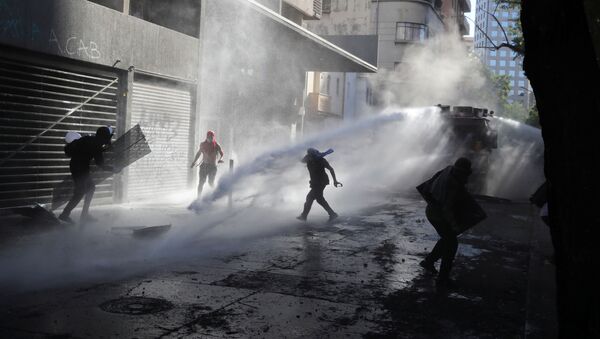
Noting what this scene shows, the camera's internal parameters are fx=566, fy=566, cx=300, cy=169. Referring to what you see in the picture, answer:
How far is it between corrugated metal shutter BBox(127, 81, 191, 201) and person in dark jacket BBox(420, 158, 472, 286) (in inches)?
322

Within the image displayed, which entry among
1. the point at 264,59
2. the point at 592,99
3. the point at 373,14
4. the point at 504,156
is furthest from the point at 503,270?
the point at 373,14

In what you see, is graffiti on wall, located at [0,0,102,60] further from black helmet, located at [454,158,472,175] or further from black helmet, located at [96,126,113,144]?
black helmet, located at [454,158,472,175]

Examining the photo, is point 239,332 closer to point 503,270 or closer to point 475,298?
point 475,298

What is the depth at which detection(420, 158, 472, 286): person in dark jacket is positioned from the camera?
6324mm

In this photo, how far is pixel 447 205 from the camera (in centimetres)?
634

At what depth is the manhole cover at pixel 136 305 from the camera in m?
4.78

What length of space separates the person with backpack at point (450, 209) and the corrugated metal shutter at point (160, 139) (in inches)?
323

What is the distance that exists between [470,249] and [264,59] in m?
14.2

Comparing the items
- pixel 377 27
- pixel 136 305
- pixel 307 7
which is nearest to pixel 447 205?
pixel 136 305

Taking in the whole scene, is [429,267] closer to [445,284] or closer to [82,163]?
[445,284]

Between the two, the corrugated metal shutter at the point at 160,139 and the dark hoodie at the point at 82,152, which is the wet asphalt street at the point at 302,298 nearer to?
the dark hoodie at the point at 82,152

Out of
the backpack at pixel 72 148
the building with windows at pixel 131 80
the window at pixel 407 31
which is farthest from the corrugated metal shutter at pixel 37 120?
the window at pixel 407 31

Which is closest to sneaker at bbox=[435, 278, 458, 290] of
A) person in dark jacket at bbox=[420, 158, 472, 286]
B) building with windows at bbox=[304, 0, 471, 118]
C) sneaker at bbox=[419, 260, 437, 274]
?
person in dark jacket at bbox=[420, 158, 472, 286]

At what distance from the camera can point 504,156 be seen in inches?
753
